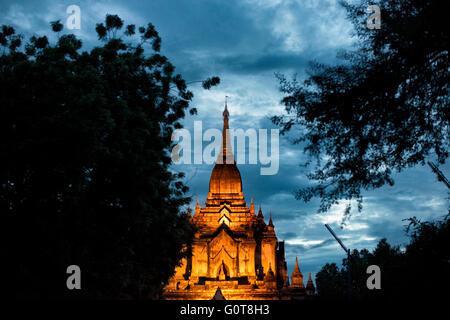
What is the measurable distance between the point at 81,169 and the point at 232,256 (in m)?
41.2

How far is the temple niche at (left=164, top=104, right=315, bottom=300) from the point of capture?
46.4m

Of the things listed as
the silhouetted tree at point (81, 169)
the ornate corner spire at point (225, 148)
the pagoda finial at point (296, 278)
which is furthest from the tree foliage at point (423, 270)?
the ornate corner spire at point (225, 148)

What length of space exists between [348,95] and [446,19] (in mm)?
2059

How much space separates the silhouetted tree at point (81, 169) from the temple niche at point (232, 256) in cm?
3006

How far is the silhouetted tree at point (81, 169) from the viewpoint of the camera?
481 inches

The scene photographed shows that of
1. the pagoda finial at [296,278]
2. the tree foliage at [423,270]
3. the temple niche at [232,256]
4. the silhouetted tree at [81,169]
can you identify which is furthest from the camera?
the pagoda finial at [296,278]

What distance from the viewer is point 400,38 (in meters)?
8.45

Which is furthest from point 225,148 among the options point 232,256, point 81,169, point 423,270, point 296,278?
point 423,270

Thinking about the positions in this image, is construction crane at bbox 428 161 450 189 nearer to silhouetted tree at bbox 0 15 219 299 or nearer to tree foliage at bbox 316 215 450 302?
tree foliage at bbox 316 215 450 302

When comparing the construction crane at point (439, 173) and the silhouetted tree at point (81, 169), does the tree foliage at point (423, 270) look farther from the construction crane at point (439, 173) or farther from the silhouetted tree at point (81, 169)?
the silhouetted tree at point (81, 169)

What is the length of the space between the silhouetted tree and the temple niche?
3006cm

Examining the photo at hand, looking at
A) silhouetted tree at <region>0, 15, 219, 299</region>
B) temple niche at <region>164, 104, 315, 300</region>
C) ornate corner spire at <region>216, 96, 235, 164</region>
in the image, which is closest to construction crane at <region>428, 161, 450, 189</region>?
silhouetted tree at <region>0, 15, 219, 299</region>

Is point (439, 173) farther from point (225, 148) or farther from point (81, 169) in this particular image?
point (225, 148)

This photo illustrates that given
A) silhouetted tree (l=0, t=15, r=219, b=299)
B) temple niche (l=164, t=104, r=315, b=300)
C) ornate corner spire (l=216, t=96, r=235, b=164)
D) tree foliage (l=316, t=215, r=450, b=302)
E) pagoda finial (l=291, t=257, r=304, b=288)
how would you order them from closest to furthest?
tree foliage (l=316, t=215, r=450, b=302)
silhouetted tree (l=0, t=15, r=219, b=299)
temple niche (l=164, t=104, r=315, b=300)
pagoda finial (l=291, t=257, r=304, b=288)
ornate corner spire (l=216, t=96, r=235, b=164)
